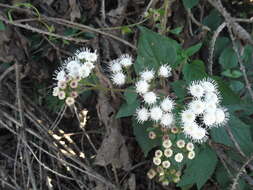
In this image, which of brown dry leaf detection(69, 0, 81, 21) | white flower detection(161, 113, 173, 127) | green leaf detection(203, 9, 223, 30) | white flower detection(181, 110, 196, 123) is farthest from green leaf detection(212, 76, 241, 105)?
brown dry leaf detection(69, 0, 81, 21)

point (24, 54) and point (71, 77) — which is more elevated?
point (24, 54)

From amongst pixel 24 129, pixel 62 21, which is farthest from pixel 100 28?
pixel 24 129

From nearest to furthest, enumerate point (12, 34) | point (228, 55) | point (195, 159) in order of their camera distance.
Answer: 1. point (195, 159)
2. point (228, 55)
3. point (12, 34)

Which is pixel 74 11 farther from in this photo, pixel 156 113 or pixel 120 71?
pixel 156 113

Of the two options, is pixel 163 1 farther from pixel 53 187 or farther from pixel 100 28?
pixel 53 187

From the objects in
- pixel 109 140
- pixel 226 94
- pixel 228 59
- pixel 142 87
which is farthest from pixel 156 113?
pixel 228 59
